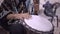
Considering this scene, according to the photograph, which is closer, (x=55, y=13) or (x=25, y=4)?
(x=25, y=4)

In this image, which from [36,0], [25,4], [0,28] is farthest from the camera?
[36,0]

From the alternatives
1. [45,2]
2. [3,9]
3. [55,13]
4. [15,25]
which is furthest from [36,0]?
[15,25]

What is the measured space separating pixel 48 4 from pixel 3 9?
58 cm

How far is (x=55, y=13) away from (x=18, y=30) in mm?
681

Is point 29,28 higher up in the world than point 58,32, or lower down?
higher up

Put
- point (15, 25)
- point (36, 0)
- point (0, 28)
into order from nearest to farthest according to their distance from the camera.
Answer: point (15, 25) → point (0, 28) → point (36, 0)

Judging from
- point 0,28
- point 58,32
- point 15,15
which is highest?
point 15,15

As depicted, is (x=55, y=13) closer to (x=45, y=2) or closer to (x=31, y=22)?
(x=45, y=2)

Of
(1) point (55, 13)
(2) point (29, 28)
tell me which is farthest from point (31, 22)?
(1) point (55, 13)

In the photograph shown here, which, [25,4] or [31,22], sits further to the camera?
[25,4]

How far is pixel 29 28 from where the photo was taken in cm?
112

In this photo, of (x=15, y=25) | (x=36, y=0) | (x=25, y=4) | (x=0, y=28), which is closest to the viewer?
(x=15, y=25)

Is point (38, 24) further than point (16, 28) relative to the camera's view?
Yes

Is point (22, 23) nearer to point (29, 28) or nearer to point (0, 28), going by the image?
point (29, 28)
